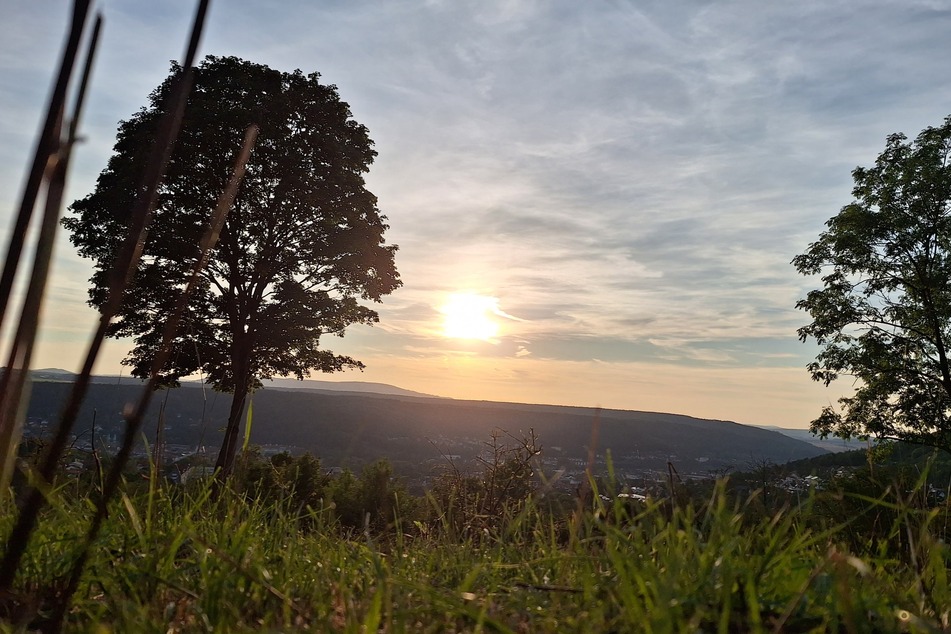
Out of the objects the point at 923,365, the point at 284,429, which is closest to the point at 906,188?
the point at 923,365

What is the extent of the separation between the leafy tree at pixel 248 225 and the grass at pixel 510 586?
15.2m

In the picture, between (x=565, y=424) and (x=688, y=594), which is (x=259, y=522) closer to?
(x=688, y=594)

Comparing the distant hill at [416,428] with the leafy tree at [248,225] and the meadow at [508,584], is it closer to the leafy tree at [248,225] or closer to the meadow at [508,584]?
the leafy tree at [248,225]

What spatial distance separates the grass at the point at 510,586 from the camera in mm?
1505

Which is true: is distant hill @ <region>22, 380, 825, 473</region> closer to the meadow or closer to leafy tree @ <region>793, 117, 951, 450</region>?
leafy tree @ <region>793, 117, 951, 450</region>

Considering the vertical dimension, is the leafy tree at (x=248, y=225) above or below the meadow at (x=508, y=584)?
above

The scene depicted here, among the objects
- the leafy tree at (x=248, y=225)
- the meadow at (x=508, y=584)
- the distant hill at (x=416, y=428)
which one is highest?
the leafy tree at (x=248, y=225)

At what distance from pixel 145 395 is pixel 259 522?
168cm

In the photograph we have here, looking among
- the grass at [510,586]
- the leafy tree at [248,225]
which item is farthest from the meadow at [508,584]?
the leafy tree at [248,225]

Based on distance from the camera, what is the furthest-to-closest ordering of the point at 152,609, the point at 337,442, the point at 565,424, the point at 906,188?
the point at 565,424
the point at 337,442
the point at 906,188
the point at 152,609

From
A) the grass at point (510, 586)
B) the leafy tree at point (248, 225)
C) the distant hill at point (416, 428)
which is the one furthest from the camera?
the distant hill at point (416, 428)

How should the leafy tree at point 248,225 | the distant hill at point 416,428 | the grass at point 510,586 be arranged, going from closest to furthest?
the grass at point 510,586, the leafy tree at point 248,225, the distant hill at point 416,428

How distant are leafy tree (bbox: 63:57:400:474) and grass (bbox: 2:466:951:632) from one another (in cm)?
1519

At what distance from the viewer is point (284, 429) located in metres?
57.2
